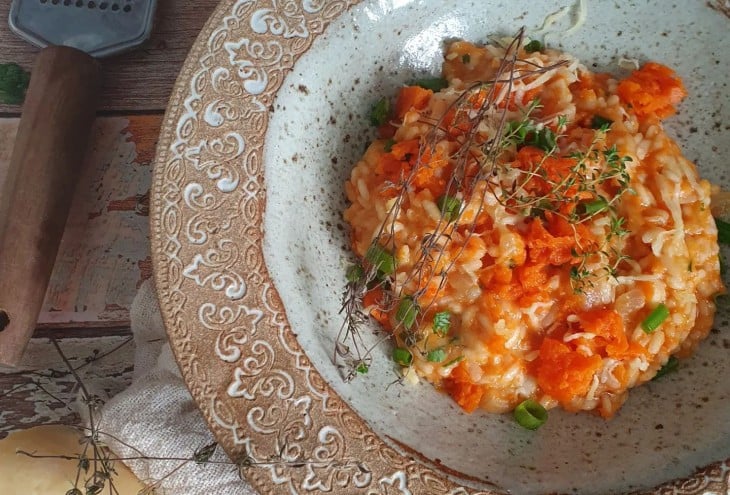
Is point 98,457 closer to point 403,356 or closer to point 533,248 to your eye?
point 403,356

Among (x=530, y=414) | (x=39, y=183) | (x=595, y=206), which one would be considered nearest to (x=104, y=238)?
(x=39, y=183)

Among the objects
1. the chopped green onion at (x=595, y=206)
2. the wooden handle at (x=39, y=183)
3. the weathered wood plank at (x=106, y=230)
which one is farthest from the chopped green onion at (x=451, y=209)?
the wooden handle at (x=39, y=183)

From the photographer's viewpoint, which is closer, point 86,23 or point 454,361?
point 454,361

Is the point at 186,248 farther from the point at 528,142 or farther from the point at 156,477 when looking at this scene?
the point at 528,142

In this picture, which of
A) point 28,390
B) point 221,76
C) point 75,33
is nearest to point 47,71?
point 75,33

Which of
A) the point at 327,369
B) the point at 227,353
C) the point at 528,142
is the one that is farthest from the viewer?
the point at 528,142

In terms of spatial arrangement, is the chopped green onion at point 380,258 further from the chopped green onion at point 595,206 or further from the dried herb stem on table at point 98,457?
the dried herb stem on table at point 98,457
